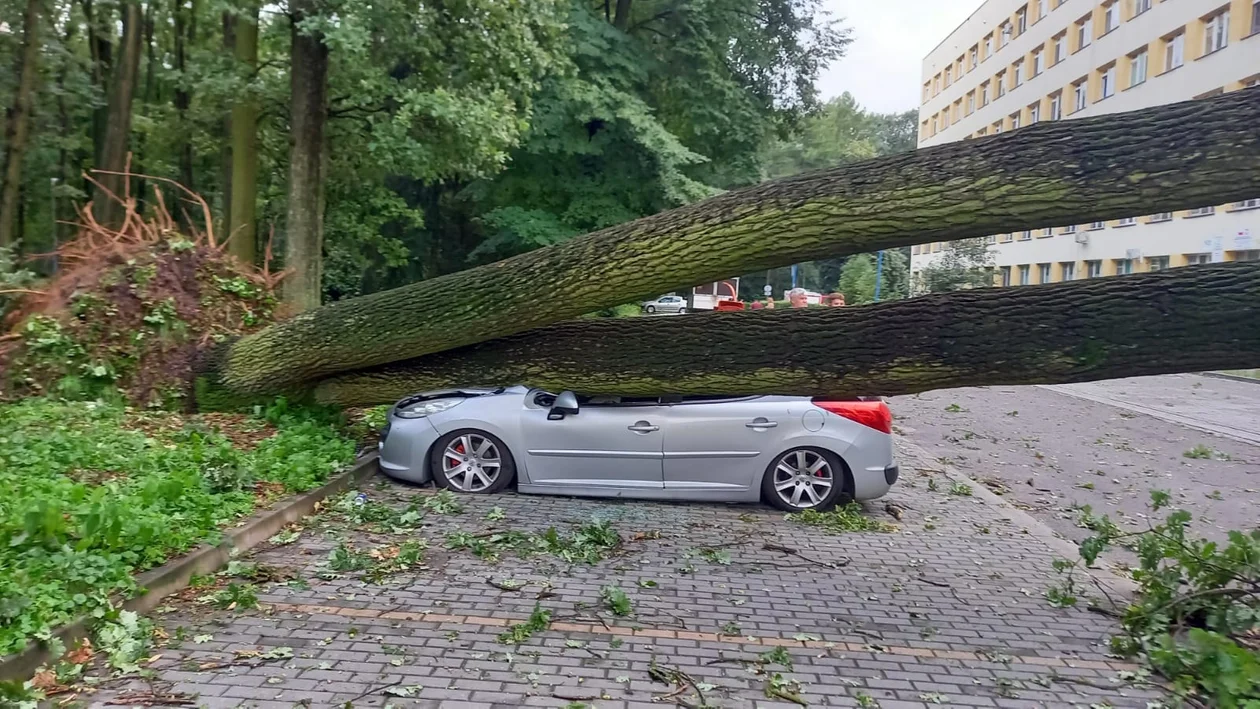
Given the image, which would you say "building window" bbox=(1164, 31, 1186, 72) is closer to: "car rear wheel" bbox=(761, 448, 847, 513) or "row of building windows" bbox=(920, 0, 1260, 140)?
"row of building windows" bbox=(920, 0, 1260, 140)

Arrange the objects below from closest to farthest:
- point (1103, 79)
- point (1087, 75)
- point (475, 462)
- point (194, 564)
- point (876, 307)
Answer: point (194, 564), point (876, 307), point (475, 462), point (1103, 79), point (1087, 75)

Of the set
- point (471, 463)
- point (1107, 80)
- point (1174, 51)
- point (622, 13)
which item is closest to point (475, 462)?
point (471, 463)

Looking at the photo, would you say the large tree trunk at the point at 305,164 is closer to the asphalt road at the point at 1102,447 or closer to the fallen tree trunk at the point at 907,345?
the fallen tree trunk at the point at 907,345

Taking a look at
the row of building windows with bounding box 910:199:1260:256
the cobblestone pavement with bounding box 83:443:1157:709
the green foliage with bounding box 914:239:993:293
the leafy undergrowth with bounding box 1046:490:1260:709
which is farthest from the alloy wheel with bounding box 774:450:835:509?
the green foliage with bounding box 914:239:993:293

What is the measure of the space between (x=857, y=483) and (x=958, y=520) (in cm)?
103

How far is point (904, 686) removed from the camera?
14.3ft

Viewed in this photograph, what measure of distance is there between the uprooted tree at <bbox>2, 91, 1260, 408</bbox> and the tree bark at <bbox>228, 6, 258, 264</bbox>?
295 inches

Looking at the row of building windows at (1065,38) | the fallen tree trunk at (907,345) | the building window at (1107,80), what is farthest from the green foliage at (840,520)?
the building window at (1107,80)

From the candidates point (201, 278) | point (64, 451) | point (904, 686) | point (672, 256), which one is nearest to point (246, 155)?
point (201, 278)

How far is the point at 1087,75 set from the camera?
38.4 meters

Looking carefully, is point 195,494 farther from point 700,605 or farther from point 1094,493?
point 1094,493

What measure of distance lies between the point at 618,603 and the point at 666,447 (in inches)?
104

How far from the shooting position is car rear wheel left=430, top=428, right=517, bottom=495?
8055mm

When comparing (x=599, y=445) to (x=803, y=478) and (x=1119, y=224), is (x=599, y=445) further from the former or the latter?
(x=1119, y=224)
